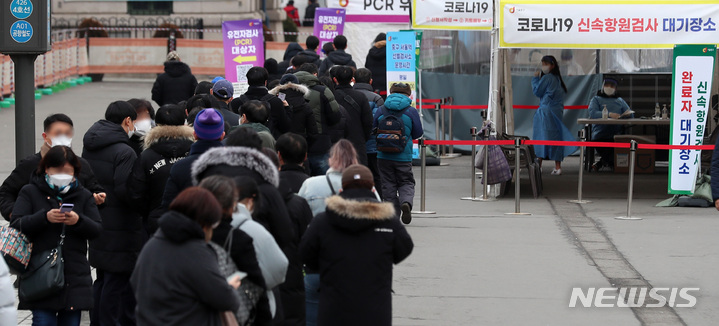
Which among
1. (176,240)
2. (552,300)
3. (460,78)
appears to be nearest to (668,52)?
(460,78)

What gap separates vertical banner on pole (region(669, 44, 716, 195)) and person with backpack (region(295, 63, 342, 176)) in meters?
4.28

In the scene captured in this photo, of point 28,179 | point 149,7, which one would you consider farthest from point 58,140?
point 149,7

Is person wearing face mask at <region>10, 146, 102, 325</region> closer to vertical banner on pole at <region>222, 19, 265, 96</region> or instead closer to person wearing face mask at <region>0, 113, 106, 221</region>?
person wearing face mask at <region>0, 113, 106, 221</region>

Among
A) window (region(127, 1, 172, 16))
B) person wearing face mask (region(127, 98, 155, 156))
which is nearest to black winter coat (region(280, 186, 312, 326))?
person wearing face mask (region(127, 98, 155, 156))

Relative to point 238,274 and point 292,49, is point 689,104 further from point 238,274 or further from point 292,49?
point 238,274

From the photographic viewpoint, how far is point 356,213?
554 cm

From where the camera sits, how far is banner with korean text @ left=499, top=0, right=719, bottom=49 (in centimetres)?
1232

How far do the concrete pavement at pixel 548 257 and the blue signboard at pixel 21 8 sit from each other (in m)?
2.23

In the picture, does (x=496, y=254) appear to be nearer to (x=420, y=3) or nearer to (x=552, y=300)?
(x=552, y=300)

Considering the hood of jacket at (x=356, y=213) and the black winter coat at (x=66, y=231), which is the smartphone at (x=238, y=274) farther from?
the black winter coat at (x=66, y=231)

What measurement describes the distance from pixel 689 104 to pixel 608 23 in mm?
1343

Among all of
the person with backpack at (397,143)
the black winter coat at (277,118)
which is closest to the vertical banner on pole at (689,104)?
the person with backpack at (397,143)

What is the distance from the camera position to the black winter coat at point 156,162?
7.05m

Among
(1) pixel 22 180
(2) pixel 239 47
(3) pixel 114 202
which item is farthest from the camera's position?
(2) pixel 239 47
